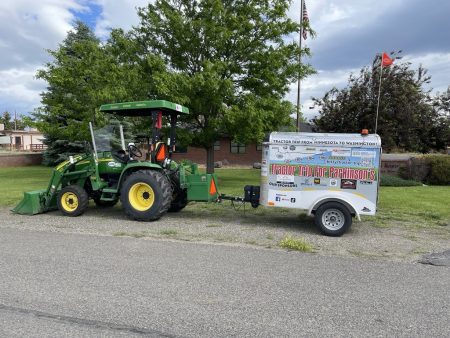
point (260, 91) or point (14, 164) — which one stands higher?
point (260, 91)

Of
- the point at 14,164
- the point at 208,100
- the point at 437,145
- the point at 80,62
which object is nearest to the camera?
the point at 208,100

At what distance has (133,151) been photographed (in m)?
9.40

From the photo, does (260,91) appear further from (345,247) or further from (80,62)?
(345,247)

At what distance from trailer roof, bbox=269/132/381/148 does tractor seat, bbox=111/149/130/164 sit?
11.4ft

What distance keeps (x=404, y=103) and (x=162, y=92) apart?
17088mm

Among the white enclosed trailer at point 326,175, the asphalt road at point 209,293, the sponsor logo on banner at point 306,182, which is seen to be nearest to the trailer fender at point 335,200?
the white enclosed trailer at point 326,175

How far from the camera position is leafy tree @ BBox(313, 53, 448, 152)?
79.8 feet

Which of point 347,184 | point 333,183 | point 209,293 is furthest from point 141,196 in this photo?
point 209,293

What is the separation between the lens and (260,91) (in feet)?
50.8

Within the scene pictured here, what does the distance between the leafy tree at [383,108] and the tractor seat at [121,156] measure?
59.1 feet

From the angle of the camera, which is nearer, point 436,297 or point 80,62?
point 436,297

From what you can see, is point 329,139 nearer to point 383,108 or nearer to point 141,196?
point 141,196

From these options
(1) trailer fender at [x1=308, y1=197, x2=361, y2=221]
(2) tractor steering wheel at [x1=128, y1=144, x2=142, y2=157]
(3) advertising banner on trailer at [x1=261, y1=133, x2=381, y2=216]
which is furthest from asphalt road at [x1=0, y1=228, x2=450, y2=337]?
(2) tractor steering wheel at [x1=128, y1=144, x2=142, y2=157]

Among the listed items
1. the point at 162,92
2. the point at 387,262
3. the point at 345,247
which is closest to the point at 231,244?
the point at 345,247
